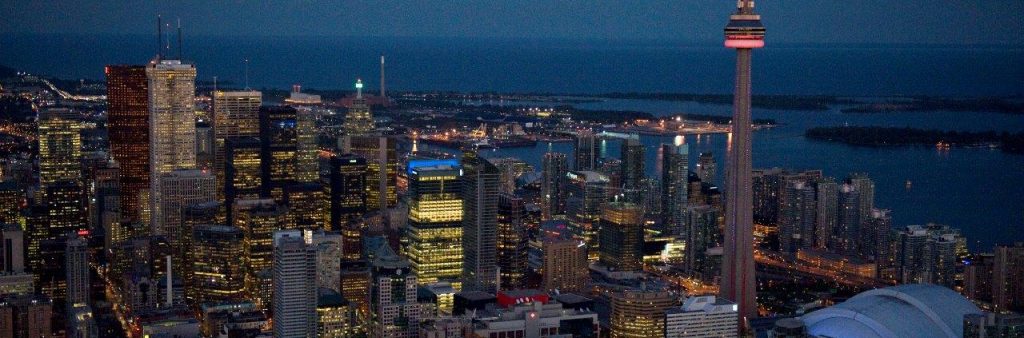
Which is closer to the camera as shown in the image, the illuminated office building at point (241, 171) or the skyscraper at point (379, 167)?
the skyscraper at point (379, 167)

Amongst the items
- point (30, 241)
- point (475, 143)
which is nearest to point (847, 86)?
point (475, 143)

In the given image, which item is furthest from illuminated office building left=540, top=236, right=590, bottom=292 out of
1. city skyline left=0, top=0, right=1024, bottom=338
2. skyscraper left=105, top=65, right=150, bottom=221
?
skyscraper left=105, top=65, right=150, bottom=221

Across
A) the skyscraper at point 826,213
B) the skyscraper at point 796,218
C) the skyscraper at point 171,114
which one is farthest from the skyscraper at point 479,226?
the skyscraper at point 171,114

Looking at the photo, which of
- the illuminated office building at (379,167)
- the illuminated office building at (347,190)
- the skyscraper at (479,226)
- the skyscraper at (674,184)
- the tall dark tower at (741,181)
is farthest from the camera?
the illuminated office building at (379,167)

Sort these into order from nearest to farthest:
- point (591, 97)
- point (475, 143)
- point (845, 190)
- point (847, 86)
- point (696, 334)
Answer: point (696, 334) < point (845, 190) < point (475, 143) < point (847, 86) < point (591, 97)

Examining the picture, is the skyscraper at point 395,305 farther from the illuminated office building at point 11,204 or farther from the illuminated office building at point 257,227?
the illuminated office building at point 11,204

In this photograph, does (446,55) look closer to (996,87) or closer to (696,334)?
(996,87)

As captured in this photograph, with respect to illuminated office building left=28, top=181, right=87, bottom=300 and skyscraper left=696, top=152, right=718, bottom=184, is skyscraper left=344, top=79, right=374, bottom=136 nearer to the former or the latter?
skyscraper left=696, top=152, right=718, bottom=184
